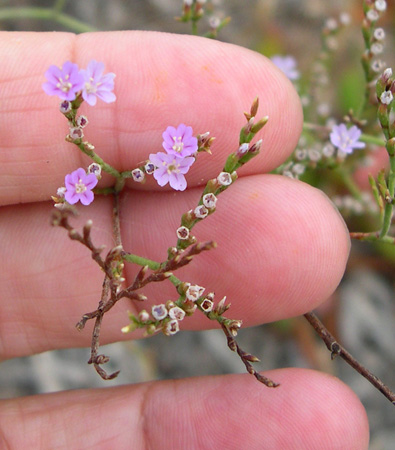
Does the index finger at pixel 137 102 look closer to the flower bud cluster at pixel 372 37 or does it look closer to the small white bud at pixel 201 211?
the small white bud at pixel 201 211

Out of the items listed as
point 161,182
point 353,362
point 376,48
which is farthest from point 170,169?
point 376,48

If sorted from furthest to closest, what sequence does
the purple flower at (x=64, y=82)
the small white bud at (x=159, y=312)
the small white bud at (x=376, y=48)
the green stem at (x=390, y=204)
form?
the small white bud at (x=376, y=48), the green stem at (x=390, y=204), the small white bud at (x=159, y=312), the purple flower at (x=64, y=82)

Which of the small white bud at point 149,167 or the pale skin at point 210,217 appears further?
the pale skin at point 210,217

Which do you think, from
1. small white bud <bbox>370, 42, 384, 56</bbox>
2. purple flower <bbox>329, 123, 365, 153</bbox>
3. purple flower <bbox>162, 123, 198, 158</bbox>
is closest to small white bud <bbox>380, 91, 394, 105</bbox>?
purple flower <bbox>329, 123, 365, 153</bbox>

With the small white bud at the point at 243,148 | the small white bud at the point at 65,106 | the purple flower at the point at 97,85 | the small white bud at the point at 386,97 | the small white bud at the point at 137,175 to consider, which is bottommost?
the small white bud at the point at 137,175

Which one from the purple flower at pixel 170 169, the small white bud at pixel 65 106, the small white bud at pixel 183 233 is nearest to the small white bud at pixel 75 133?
the small white bud at pixel 65 106

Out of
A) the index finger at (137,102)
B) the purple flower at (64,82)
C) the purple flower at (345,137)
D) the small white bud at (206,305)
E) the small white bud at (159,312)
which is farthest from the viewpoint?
the purple flower at (345,137)

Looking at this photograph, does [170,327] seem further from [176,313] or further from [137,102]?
[137,102]
